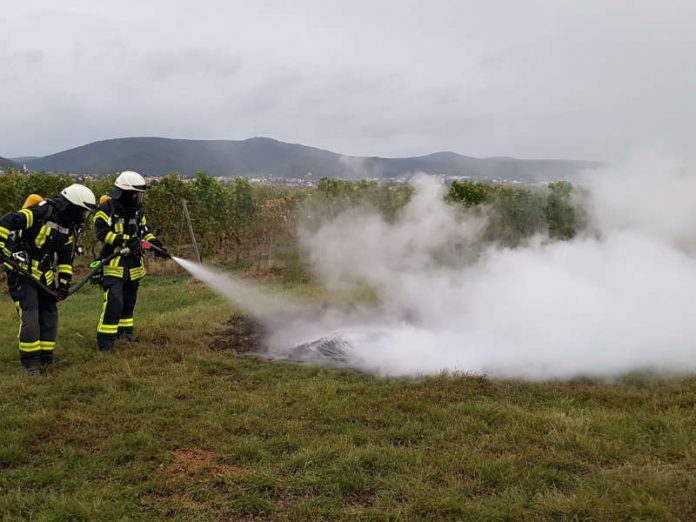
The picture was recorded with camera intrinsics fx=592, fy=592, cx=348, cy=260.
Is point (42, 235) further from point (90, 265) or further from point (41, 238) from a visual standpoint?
point (90, 265)

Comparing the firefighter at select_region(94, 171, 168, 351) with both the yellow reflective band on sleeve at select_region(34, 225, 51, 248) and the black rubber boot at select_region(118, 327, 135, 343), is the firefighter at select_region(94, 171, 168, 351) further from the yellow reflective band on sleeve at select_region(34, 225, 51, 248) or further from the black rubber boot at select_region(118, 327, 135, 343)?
the yellow reflective band on sleeve at select_region(34, 225, 51, 248)

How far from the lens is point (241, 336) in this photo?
1072 cm

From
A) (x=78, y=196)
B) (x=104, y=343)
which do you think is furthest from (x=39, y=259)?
(x=104, y=343)

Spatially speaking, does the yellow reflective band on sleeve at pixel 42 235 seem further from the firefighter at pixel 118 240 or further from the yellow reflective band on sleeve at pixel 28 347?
the yellow reflective band on sleeve at pixel 28 347

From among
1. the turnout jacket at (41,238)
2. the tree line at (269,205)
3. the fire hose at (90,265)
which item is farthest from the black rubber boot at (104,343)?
the tree line at (269,205)

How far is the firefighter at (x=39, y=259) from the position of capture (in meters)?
8.04

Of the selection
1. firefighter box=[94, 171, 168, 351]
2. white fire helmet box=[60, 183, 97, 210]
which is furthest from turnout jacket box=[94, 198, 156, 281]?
white fire helmet box=[60, 183, 97, 210]

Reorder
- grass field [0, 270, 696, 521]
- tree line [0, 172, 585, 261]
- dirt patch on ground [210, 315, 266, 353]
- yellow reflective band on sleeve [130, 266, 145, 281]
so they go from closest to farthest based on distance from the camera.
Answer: grass field [0, 270, 696, 521]
yellow reflective band on sleeve [130, 266, 145, 281]
dirt patch on ground [210, 315, 266, 353]
tree line [0, 172, 585, 261]

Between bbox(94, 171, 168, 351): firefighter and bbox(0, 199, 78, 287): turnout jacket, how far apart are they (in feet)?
2.25

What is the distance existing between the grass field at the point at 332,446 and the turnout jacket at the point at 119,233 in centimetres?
169

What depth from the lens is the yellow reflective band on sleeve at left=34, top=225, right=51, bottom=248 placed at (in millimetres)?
8281

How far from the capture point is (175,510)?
4375 mm

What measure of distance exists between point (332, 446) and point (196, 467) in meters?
1.20

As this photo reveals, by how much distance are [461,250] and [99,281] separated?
6.79 meters
